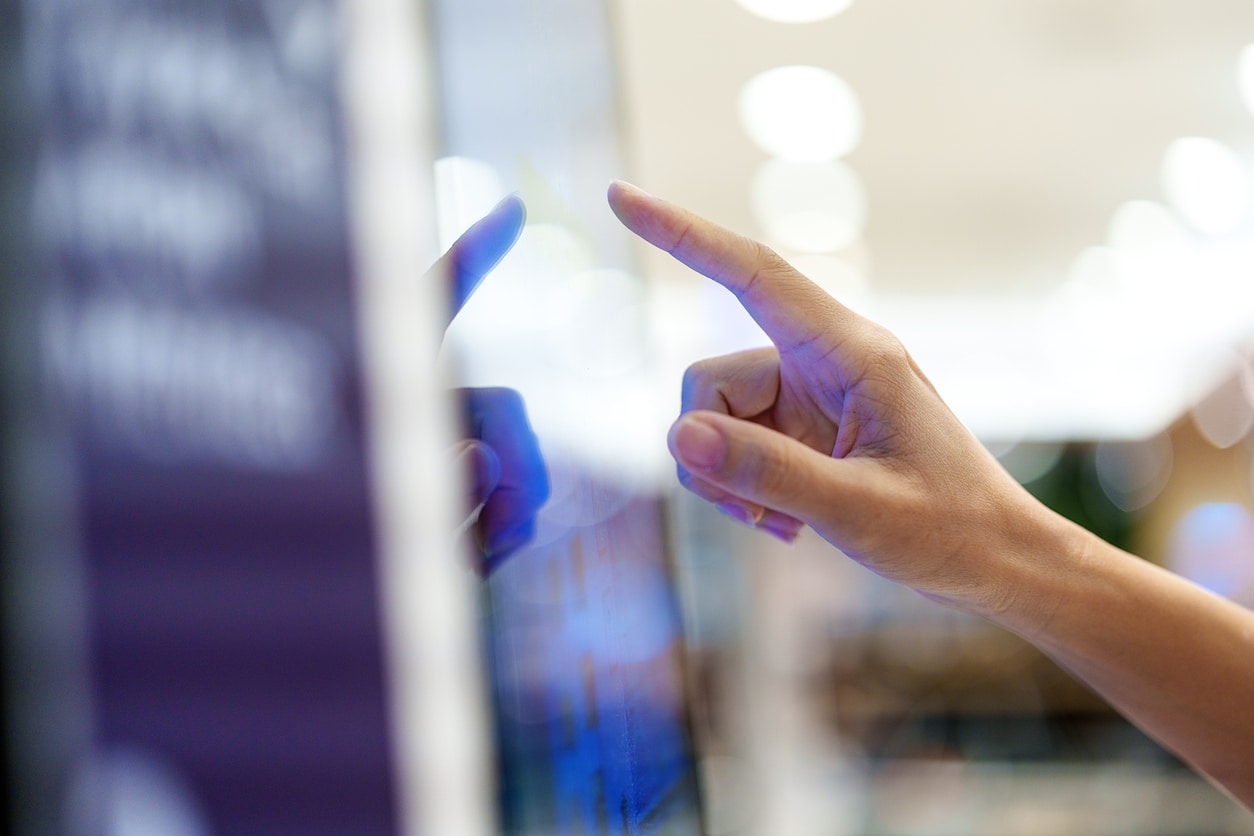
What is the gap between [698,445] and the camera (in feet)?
1.65

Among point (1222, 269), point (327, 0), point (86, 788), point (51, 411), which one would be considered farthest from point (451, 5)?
point (1222, 269)

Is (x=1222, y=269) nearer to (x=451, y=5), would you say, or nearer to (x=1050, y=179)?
(x=1050, y=179)

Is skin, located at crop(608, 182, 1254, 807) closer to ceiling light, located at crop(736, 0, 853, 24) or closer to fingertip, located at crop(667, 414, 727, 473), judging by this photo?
fingertip, located at crop(667, 414, 727, 473)

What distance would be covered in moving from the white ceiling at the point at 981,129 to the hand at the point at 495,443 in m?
0.47

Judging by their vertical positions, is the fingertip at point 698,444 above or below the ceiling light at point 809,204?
below

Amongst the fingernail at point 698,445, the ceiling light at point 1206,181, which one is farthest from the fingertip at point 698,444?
the ceiling light at point 1206,181

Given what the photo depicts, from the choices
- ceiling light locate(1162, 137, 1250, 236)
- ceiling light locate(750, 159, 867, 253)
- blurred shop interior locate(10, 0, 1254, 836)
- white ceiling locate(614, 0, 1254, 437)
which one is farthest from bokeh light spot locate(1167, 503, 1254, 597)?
ceiling light locate(750, 159, 867, 253)

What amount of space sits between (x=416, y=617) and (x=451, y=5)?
67 cm

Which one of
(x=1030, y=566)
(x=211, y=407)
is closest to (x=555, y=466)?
(x=1030, y=566)

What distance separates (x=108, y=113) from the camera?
3.49ft

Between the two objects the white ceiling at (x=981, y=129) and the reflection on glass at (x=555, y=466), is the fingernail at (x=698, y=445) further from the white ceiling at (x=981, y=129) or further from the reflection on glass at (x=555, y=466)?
the white ceiling at (x=981, y=129)

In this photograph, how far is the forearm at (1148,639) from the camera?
0.68m

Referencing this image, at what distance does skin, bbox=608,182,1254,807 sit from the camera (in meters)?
0.55

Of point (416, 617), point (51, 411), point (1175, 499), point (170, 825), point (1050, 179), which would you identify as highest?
point (1050, 179)
